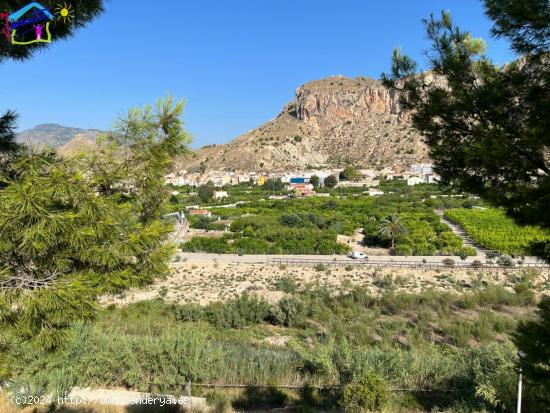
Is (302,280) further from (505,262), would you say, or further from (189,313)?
(505,262)

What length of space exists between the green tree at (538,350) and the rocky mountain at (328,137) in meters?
87.6

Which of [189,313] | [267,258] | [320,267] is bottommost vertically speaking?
[189,313]

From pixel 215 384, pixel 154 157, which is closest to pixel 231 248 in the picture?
pixel 215 384

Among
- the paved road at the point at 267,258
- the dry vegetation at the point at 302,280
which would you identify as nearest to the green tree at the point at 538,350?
the dry vegetation at the point at 302,280

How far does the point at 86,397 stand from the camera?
223 inches

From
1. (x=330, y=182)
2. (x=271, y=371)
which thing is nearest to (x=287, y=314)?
(x=271, y=371)

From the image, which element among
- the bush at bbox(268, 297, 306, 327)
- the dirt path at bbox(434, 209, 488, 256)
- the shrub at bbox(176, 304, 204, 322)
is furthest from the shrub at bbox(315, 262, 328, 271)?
the dirt path at bbox(434, 209, 488, 256)

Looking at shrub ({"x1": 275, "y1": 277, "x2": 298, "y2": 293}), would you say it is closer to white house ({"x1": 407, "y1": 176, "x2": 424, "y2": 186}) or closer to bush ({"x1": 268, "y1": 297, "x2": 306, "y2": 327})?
bush ({"x1": 268, "y1": 297, "x2": 306, "y2": 327})

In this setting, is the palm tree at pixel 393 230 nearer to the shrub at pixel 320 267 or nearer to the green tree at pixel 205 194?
the shrub at pixel 320 267

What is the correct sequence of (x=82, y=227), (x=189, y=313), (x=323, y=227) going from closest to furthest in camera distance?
1. (x=82, y=227)
2. (x=189, y=313)
3. (x=323, y=227)

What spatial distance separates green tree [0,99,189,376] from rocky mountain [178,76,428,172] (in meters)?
87.6

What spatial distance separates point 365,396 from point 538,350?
3.14 m

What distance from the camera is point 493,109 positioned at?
9.26ft

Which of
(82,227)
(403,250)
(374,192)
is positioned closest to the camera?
(82,227)
